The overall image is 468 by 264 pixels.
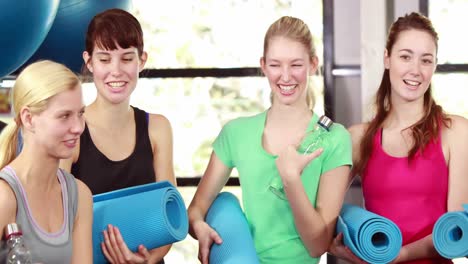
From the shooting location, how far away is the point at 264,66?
2.44 meters

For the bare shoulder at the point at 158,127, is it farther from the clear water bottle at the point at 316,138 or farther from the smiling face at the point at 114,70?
the clear water bottle at the point at 316,138

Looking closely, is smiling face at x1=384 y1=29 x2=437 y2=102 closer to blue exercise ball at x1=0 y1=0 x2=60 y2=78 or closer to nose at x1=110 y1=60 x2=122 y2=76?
nose at x1=110 y1=60 x2=122 y2=76

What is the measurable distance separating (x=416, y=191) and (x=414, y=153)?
0.12 metres

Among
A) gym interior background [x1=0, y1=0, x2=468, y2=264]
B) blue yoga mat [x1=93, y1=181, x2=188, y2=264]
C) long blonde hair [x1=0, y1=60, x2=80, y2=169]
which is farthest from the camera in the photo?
gym interior background [x1=0, y1=0, x2=468, y2=264]

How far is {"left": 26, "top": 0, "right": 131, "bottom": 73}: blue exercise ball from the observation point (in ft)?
9.07

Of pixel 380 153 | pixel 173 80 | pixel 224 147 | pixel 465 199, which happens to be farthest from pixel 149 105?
pixel 465 199

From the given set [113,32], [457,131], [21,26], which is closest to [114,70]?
[113,32]

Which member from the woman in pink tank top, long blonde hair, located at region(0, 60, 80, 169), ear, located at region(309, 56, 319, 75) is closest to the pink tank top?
the woman in pink tank top

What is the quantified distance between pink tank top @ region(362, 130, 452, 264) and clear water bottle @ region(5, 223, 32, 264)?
3.80ft

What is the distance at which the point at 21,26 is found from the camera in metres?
2.46

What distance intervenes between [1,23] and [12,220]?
0.79 metres

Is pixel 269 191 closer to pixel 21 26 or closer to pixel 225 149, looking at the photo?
pixel 225 149

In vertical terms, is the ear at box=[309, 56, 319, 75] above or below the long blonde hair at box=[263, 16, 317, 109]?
below

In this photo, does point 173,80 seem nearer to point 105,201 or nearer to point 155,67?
point 155,67
